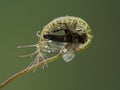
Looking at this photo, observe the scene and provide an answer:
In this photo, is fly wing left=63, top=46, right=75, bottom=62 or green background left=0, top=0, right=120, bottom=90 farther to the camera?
green background left=0, top=0, right=120, bottom=90

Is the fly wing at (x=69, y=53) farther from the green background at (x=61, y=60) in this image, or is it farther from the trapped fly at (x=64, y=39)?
the green background at (x=61, y=60)

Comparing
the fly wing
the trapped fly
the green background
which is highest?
the green background

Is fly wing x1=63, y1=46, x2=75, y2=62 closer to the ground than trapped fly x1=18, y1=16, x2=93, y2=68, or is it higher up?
closer to the ground

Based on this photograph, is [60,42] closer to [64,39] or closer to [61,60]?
[64,39]

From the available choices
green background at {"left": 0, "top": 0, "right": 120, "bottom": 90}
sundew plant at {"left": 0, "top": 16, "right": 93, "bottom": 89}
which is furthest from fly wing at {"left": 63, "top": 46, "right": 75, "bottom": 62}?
green background at {"left": 0, "top": 0, "right": 120, "bottom": 90}

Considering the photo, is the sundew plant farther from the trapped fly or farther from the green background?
the green background

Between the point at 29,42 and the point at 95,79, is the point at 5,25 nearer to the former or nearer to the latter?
the point at 29,42

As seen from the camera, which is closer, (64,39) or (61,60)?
(64,39)

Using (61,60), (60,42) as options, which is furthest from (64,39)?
(61,60)
